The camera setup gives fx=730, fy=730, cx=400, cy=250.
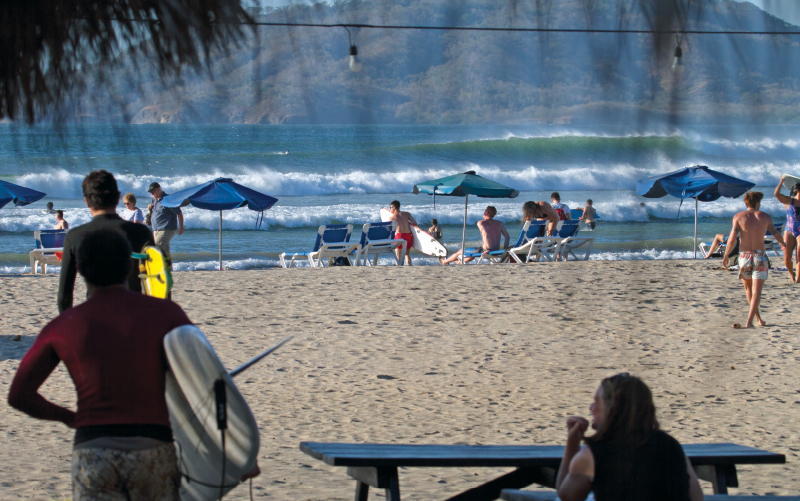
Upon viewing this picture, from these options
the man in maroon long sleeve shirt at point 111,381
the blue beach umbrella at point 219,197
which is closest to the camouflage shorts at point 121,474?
the man in maroon long sleeve shirt at point 111,381

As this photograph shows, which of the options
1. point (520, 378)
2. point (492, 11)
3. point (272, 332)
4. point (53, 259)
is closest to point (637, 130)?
point (492, 11)

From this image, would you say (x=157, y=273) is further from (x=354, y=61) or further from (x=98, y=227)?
(x=354, y=61)

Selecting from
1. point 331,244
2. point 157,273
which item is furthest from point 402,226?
point 157,273

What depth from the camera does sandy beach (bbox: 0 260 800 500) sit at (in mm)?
4168

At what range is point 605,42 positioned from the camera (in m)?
1.56

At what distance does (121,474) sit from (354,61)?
4.33 ft

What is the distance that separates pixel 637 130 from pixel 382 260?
15.1 meters

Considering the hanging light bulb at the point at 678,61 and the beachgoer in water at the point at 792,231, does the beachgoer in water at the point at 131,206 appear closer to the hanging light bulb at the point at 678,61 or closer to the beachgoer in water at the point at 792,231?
the hanging light bulb at the point at 678,61

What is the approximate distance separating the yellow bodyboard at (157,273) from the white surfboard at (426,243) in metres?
10.4

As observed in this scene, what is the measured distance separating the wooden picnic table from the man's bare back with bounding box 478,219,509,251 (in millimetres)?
9898

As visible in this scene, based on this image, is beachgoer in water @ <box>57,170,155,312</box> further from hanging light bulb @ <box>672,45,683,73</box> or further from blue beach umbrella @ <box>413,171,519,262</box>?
blue beach umbrella @ <box>413,171,519,262</box>

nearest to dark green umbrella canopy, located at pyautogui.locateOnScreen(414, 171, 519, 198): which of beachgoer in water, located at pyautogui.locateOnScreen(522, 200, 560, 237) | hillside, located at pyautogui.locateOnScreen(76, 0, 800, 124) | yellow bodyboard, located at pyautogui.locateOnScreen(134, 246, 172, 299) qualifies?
beachgoer in water, located at pyautogui.locateOnScreen(522, 200, 560, 237)

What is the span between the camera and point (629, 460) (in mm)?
2219

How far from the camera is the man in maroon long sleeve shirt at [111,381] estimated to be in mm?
1979
